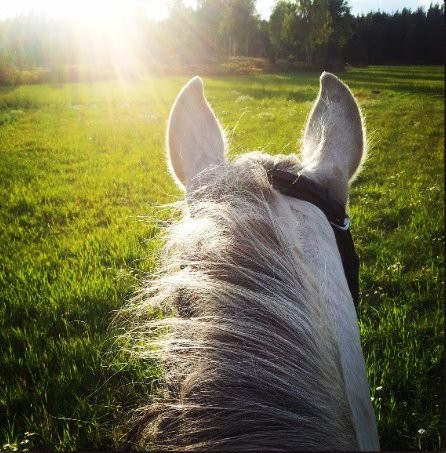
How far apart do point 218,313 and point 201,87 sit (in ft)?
3.31

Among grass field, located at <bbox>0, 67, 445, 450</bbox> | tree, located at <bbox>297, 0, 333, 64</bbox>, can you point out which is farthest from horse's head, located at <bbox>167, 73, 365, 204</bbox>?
tree, located at <bbox>297, 0, 333, 64</bbox>

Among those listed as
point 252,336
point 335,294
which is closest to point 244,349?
point 252,336

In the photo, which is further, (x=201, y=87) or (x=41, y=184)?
(x=41, y=184)

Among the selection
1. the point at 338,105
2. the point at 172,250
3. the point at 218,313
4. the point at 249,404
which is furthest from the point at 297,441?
the point at 338,105

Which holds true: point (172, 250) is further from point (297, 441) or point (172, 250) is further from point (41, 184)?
point (41, 184)

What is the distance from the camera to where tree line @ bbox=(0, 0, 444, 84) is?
3.20m

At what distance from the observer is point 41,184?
165 inches

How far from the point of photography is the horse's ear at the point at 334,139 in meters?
1.16

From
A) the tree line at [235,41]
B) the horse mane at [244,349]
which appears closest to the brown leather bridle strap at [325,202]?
the horse mane at [244,349]

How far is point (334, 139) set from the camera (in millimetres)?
1285

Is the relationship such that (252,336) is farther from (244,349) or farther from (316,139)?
(316,139)

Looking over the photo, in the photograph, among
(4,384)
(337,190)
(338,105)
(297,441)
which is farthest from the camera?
(4,384)

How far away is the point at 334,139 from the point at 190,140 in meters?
0.47

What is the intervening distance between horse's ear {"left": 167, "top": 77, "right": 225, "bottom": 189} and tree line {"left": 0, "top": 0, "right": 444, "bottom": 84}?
0.89m
